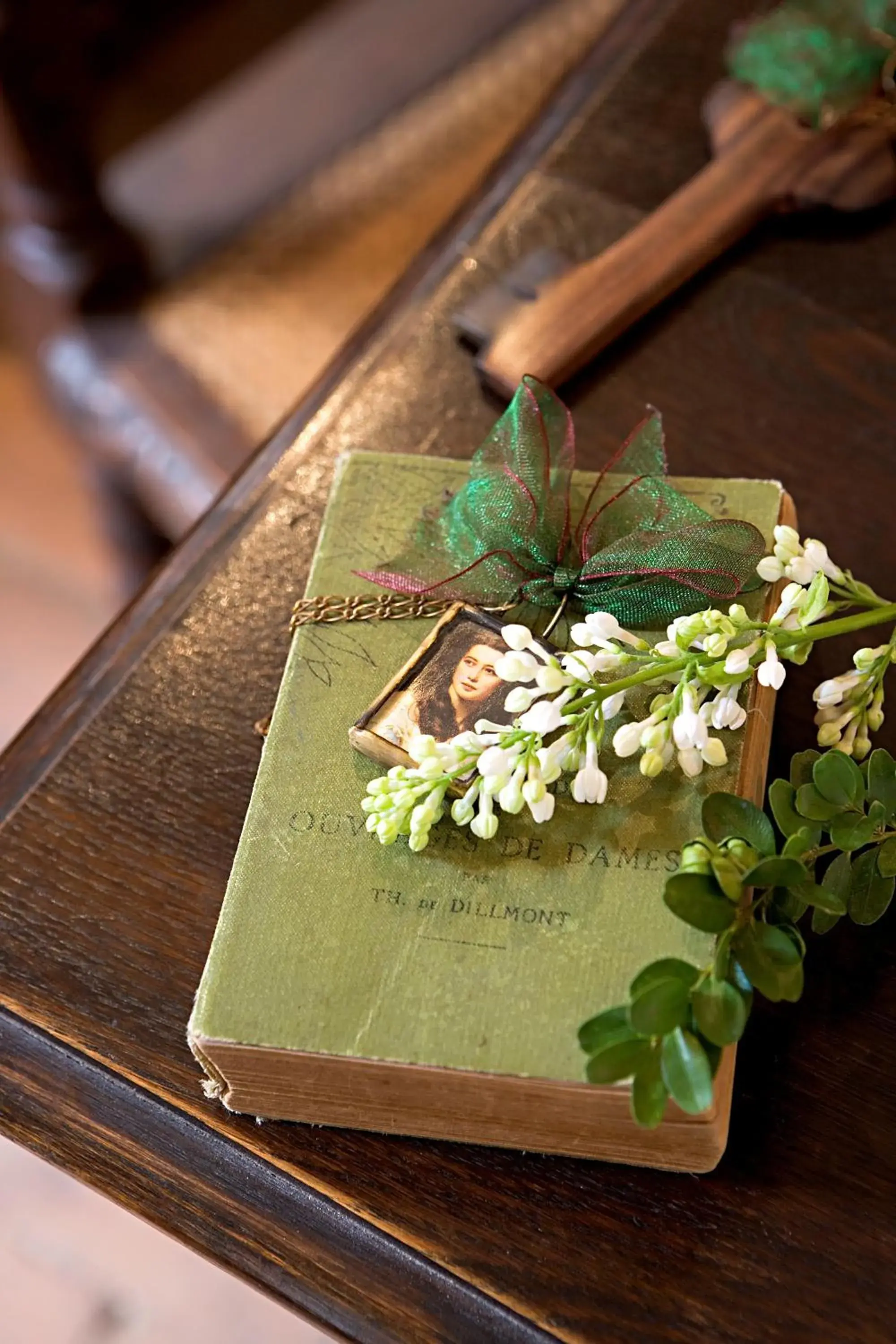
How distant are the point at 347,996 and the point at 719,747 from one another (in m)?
0.16

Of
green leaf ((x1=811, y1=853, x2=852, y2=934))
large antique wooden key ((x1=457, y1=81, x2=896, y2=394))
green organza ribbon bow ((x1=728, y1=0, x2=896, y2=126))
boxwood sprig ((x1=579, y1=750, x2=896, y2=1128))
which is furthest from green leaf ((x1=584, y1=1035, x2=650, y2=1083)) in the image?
green organza ribbon bow ((x1=728, y1=0, x2=896, y2=126))

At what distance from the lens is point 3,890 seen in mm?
573

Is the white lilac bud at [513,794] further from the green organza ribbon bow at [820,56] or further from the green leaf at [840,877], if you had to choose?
the green organza ribbon bow at [820,56]

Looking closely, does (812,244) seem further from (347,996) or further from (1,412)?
(1,412)

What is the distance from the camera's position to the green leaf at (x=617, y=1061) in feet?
1.36

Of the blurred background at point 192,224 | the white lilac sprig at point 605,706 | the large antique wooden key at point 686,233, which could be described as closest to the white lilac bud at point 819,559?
the white lilac sprig at point 605,706

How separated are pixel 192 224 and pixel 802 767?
2.67ft

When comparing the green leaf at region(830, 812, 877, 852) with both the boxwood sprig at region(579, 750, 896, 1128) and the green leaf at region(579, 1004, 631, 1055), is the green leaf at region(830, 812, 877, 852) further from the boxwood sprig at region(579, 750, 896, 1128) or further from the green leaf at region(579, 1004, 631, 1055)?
the green leaf at region(579, 1004, 631, 1055)

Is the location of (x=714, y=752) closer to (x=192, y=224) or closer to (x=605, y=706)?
(x=605, y=706)

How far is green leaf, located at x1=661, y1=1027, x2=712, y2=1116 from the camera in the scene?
0.41 m

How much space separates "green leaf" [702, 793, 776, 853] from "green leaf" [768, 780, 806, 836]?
0.02 meters

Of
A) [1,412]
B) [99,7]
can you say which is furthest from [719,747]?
[1,412]

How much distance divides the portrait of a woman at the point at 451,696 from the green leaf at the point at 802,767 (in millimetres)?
113

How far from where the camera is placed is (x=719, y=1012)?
1.37 feet
